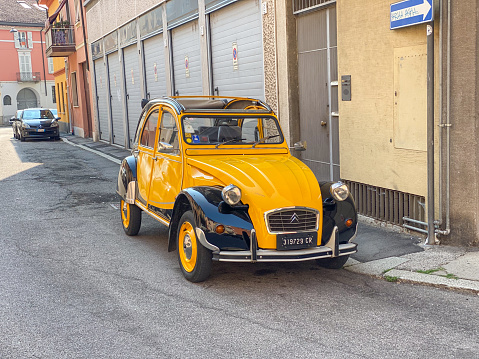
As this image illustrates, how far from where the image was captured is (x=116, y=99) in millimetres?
24109

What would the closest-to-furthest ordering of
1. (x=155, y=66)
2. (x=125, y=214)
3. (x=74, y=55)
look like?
(x=125, y=214) < (x=155, y=66) < (x=74, y=55)

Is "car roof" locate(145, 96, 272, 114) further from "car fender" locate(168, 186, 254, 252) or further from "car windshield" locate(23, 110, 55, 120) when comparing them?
"car windshield" locate(23, 110, 55, 120)

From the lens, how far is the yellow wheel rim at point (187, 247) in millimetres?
5992

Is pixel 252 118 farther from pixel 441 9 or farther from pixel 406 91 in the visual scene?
pixel 441 9

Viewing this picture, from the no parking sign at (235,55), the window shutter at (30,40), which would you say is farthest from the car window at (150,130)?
the window shutter at (30,40)

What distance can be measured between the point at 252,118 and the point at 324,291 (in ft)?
8.11

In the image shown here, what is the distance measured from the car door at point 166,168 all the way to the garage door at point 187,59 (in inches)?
301

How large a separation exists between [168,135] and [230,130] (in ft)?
2.44

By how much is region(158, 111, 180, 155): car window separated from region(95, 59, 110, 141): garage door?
18864 mm

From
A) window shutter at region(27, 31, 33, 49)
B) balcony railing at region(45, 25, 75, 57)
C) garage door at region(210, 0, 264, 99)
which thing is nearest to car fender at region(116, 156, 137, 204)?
garage door at region(210, 0, 264, 99)

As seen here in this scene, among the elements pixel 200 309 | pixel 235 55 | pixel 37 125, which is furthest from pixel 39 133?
pixel 200 309

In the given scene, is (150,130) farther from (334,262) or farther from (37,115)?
(37,115)

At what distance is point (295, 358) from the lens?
4164mm

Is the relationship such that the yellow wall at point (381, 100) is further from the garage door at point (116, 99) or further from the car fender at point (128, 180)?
the garage door at point (116, 99)
